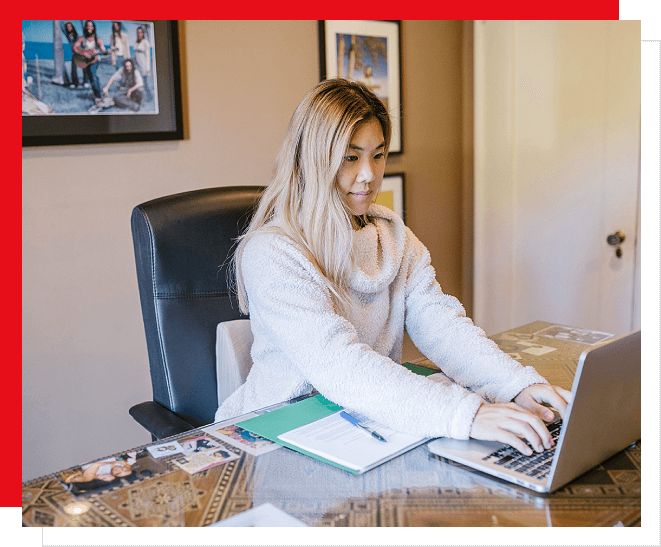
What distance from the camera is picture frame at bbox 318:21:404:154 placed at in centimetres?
273

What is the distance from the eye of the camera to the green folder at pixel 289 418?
3.84 ft

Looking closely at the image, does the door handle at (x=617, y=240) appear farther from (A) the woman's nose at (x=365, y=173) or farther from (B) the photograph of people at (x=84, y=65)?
(B) the photograph of people at (x=84, y=65)

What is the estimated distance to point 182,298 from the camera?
1610 millimetres

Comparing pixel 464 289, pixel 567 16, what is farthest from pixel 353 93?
pixel 464 289

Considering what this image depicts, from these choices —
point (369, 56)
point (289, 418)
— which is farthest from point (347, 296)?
point (369, 56)

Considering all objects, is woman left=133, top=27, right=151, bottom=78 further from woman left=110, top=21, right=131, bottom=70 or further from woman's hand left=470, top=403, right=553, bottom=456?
woman's hand left=470, top=403, right=553, bottom=456

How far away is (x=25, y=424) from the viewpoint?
212cm

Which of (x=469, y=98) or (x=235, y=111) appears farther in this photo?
(x=469, y=98)

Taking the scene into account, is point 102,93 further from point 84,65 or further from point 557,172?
point 557,172

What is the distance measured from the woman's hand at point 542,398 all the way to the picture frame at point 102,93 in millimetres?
1530

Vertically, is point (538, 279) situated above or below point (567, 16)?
below

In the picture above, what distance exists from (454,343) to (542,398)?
272 millimetres
